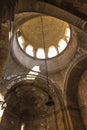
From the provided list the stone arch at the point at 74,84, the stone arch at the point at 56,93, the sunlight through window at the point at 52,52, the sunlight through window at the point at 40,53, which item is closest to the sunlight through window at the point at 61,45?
the sunlight through window at the point at 52,52

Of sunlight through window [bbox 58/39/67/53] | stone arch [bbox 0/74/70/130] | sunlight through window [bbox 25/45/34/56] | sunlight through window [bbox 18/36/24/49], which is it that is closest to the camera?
stone arch [bbox 0/74/70/130]

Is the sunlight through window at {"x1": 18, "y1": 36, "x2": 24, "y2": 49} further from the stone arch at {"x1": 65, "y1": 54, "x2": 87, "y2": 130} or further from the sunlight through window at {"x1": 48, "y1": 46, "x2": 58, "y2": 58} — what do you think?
the stone arch at {"x1": 65, "y1": 54, "x2": 87, "y2": 130}

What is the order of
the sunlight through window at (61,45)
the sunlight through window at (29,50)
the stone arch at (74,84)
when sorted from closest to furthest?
the stone arch at (74,84), the sunlight through window at (61,45), the sunlight through window at (29,50)

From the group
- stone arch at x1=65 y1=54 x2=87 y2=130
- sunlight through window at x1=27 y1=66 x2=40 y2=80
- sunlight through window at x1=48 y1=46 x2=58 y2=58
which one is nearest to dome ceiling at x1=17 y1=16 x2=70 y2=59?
sunlight through window at x1=48 y1=46 x2=58 y2=58

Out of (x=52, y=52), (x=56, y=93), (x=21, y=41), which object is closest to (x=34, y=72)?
(x=56, y=93)

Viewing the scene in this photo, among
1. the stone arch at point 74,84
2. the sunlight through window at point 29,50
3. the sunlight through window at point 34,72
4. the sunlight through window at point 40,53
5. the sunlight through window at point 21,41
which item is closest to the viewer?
the stone arch at point 74,84

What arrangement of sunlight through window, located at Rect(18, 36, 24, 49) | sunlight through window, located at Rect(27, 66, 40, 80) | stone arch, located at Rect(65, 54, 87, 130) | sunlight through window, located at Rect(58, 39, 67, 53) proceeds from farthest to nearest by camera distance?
sunlight through window, located at Rect(58, 39, 67, 53) < sunlight through window, located at Rect(18, 36, 24, 49) < sunlight through window, located at Rect(27, 66, 40, 80) < stone arch, located at Rect(65, 54, 87, 130)

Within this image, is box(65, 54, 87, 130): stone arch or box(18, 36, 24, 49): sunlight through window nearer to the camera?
box(65, 54, 87, 130): stone arch

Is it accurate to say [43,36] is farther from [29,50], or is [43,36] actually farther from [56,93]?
[56,93]

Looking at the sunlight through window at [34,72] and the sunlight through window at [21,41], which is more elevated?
the sunlight through window at [21,41]

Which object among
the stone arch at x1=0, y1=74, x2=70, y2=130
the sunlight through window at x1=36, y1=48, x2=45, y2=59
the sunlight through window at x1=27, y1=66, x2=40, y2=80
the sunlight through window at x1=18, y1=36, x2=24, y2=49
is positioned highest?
the sunlight through window at x1=18, y1=36, x2=24, y2=49

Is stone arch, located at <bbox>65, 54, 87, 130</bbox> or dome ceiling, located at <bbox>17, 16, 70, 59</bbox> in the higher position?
dome ceiling, located at <bbox>17, 16, 70, 59</bbox>

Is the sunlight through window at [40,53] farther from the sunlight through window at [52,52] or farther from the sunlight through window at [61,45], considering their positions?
the sunlight through window at [61,45]

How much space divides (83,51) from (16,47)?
12.7ft
